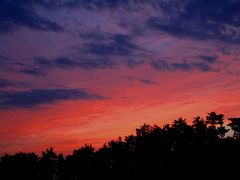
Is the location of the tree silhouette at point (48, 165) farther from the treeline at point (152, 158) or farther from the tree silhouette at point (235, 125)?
the tree silhouette at point (235, 125)

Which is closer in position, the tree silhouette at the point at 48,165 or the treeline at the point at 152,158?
the treeline at the point at 152,158

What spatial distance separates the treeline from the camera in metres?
54.1

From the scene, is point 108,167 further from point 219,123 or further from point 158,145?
point 219,123

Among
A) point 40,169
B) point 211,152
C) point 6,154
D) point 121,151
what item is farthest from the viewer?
point 6,154

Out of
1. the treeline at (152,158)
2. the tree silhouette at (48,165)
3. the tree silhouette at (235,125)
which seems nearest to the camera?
the treeline at (152,158)

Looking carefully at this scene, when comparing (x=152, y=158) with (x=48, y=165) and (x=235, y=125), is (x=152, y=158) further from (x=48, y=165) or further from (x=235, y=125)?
(x=48, y=165)

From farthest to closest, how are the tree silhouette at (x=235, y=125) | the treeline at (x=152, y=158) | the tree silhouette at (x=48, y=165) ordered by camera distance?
the tree silhouette at (x=48, y=165) → the tree silhouette at (x=235, y=125) → the treeline at (x=152, y=158)

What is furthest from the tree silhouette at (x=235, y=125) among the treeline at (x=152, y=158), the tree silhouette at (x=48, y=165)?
the tree silhouette at (x=48, y=165)

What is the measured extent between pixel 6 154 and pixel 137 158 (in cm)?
5244

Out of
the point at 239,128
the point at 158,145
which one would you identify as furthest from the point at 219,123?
the point at 158,145

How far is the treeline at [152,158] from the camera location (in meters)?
54.1

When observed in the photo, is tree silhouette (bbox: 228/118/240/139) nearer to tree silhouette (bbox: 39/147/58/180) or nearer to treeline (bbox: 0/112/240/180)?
treeline (bbox: 0/112/240/180)

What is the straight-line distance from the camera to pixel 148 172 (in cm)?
6369

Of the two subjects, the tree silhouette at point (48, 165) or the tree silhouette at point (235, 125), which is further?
the tree silhouette at point (48, 165)
